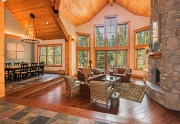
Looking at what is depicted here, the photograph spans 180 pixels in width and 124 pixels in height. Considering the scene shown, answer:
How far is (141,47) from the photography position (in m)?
7.88

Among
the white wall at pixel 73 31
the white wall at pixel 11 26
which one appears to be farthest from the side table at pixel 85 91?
the white wall at pixel 11 26

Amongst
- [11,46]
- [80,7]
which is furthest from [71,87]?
[11,46]

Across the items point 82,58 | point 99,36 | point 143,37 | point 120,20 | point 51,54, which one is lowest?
point 82,58

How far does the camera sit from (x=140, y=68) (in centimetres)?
Answer: 826

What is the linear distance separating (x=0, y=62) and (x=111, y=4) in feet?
28.6

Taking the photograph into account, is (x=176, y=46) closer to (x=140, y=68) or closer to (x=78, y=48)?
(x=140, y=68)

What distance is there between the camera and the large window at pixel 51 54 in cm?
877

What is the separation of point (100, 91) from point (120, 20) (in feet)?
24.6

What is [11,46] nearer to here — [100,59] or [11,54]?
[11,54]

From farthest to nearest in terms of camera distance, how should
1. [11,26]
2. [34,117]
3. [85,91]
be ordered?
[11,26] < [85,91] < [34,117]

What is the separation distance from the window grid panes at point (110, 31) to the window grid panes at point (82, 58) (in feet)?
7.28

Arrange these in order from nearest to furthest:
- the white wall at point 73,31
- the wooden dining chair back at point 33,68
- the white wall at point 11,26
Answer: the wooden dining chair back at point 33,68 < the white wall at point 11,26 < the white wall at point 73,31

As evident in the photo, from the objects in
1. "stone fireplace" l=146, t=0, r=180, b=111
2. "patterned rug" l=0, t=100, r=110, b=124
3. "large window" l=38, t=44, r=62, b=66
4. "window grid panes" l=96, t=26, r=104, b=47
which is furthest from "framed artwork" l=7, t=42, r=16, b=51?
"stone fireplace" l=146, t=0, r=180, b=111

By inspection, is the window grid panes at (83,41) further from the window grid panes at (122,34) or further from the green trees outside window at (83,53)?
the window grid panes at (122,34)
